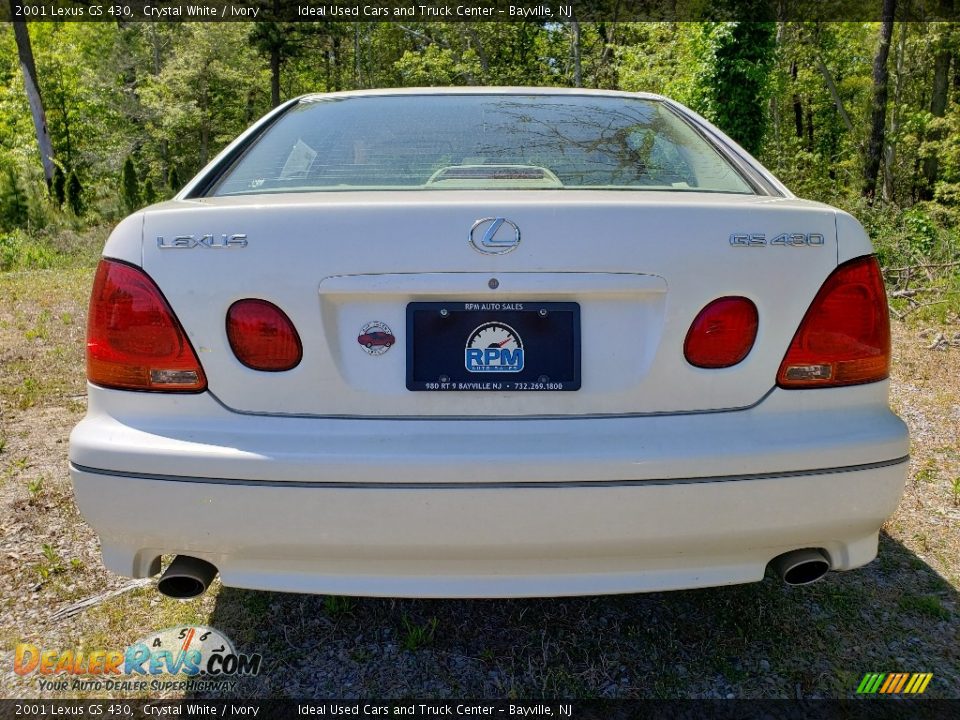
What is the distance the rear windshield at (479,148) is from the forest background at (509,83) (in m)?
5.31

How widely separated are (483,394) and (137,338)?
0.80m

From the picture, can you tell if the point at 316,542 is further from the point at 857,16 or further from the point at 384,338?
the point at 857,16

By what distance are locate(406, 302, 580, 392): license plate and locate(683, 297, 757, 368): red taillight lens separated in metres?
0.27

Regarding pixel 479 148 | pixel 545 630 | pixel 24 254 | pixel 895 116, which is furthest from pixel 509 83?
pixel 545 630

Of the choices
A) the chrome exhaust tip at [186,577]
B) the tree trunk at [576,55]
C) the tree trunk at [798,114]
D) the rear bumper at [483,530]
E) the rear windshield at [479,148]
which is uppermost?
the tree trunk at [576,55]

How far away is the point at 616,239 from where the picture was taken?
1.59 meters

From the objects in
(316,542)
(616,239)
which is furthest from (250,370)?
(616,239)

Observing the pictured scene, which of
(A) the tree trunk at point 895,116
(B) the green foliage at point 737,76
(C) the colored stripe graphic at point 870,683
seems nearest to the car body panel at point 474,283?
(C) the colored stripe graphic at point 870,683

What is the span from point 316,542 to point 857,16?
30462 millimetres

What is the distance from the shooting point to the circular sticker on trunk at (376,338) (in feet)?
5.20

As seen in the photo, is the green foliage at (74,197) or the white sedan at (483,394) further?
the green foliage at (74,197)

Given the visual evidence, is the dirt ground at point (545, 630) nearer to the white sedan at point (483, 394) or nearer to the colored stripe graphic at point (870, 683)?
the colored stripe graphic at point (870, 683)

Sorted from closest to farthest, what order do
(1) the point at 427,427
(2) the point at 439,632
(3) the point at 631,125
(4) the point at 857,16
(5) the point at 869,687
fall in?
(1) the point at 427,427 < (5) the point at 869,687 < (2) the point at 439,632 < (3) the point at 631,125 < (4) the point at 857,16

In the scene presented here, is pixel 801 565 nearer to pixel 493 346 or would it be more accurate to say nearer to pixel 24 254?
pixel 493 346
